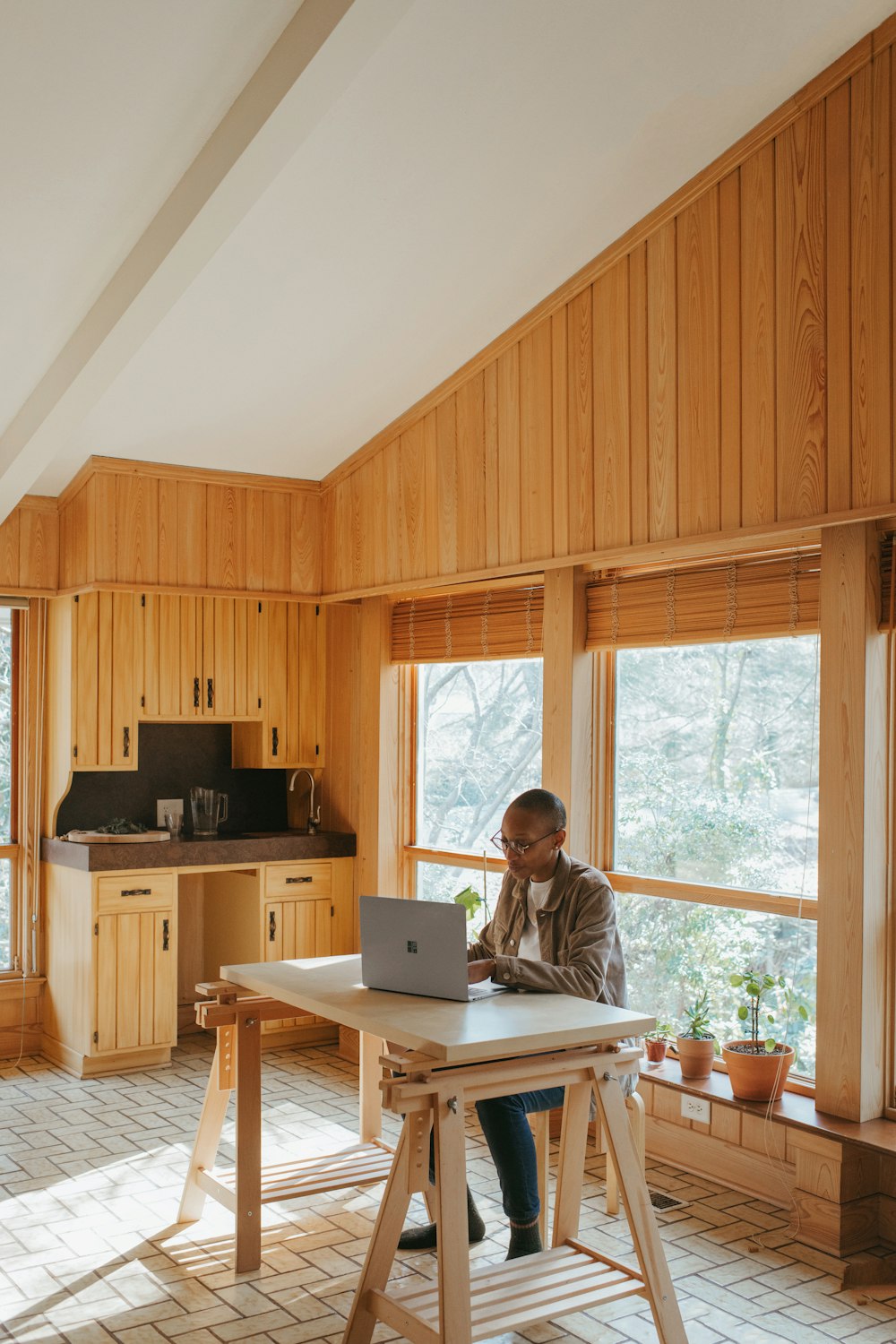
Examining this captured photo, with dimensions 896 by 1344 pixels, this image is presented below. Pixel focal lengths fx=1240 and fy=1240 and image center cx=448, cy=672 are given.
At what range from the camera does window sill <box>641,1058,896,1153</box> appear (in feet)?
12.1

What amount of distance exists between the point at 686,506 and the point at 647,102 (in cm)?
124

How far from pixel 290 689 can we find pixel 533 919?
2856mm

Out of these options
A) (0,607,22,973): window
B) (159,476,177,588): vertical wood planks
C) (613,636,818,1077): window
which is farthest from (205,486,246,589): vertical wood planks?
(613,636,818,1077): window

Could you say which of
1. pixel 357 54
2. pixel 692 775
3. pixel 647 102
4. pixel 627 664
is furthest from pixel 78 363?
pixel 692 775

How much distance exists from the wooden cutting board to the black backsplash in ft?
0.92

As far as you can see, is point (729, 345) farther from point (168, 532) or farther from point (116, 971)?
point (116, 971)

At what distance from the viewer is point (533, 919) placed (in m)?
3.98

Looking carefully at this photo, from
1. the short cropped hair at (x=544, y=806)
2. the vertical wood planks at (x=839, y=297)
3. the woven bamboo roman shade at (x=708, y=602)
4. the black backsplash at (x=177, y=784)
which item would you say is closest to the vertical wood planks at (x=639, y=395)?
the woven bamboo roman shade at (x=708, y=602)

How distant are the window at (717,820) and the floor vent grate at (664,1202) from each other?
0.58m

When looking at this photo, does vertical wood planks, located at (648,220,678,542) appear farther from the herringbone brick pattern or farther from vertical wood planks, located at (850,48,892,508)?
the herringbone brick pattern

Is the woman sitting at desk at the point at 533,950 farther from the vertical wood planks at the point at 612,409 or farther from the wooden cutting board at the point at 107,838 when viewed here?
the wooden cutting board at the point at 107,838

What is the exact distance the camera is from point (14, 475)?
4875mm

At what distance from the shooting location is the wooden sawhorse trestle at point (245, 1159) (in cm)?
377

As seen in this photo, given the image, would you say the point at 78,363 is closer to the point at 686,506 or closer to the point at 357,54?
the point at 357,54
